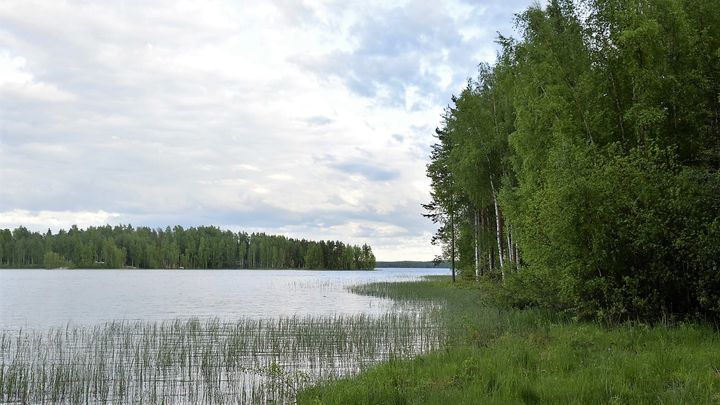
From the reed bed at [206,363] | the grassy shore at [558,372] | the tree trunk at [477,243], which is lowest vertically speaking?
the reed bed at [206,363]

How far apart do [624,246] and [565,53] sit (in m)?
7.16

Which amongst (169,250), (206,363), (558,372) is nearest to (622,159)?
(558,372)

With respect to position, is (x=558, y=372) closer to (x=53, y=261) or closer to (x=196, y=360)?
(x=196, y=360)

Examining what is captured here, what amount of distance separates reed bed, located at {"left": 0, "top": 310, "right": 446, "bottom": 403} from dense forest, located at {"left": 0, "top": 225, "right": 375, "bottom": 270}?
143 m

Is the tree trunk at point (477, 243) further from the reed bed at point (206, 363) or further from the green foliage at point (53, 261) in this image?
the green foliage at point (53, 261)

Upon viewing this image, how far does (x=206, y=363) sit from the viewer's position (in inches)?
559

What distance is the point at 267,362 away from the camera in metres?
15.0

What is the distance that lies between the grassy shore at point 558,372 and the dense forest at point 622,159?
66.8 inches

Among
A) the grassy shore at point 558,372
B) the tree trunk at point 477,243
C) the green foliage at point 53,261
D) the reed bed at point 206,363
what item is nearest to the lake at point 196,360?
the reed bed at point 206,363

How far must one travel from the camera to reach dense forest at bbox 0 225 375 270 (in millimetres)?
150750

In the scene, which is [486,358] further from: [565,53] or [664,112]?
[565,53]

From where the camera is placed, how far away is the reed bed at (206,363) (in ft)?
37.7

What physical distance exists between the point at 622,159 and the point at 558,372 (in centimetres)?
801

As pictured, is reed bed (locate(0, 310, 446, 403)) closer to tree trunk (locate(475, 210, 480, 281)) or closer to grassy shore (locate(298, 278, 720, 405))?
grassy shore (locate(298, 278, 720, 405))
